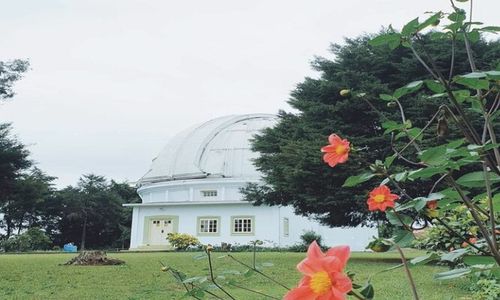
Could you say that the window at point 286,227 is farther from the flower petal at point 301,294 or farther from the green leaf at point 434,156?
the flower petal at point 301,294

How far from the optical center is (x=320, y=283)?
0.65m

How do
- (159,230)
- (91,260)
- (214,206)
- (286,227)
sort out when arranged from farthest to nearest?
(159,230) < (214,206) < (286,227) < (91,260)

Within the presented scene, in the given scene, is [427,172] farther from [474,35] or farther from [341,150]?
[474,35]

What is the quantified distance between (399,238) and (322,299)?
1.35ft

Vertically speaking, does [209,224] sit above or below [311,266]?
above

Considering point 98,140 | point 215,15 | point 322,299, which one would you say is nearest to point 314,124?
point 215,15

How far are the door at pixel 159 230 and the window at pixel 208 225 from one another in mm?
1728

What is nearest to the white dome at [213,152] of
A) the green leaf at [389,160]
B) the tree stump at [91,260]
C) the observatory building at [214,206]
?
the observatory building at [214,206]

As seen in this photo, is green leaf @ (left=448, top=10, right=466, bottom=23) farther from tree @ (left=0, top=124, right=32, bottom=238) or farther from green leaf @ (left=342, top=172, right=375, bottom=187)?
tree @ (left=0, top=124, right=32, bottom=238)

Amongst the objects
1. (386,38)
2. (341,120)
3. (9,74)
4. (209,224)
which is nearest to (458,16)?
(386,38)

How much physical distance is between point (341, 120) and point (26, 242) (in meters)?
19.6

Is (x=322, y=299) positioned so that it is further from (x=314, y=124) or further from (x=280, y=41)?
(x=314, y=124)

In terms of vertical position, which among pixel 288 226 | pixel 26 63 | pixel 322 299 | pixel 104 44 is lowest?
pixel 322 299

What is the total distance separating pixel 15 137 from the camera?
15.0 meters
